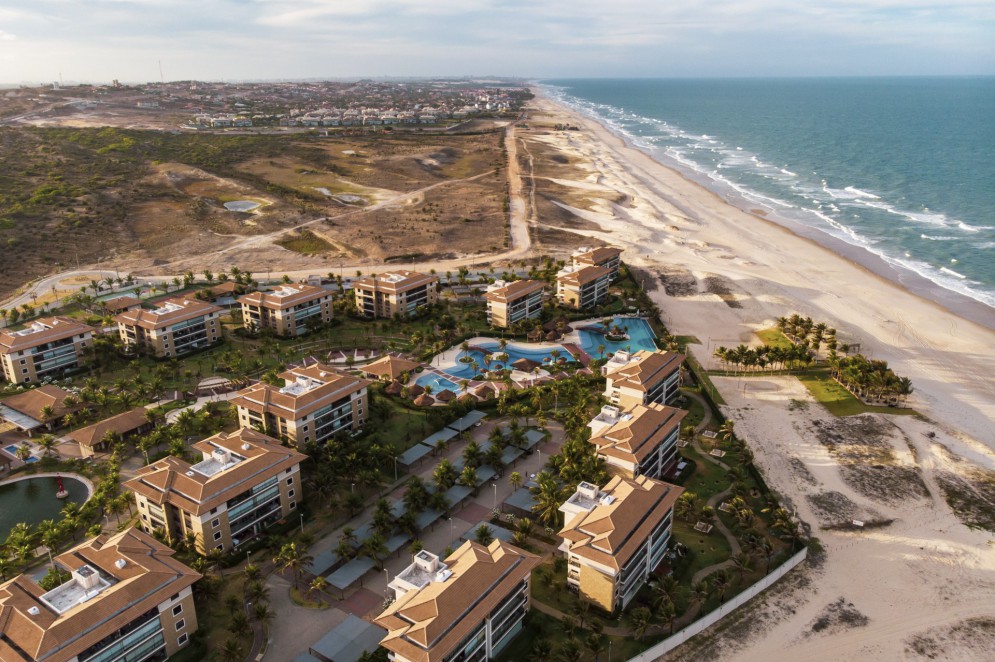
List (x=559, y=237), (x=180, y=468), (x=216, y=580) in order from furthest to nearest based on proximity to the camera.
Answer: (x=559, y=237) → (x=180, y=468) → (x=216, y=580)

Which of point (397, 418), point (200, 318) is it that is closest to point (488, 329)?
point (397, 418)

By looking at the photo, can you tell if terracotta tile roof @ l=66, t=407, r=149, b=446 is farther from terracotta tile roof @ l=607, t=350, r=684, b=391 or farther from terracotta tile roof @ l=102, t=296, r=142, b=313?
terracotta tile roof @ l=607, t=350, r=684, b=391

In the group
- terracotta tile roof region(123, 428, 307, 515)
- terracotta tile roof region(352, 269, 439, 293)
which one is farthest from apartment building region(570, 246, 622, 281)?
terracotta tile roof region(123, 428, 307, 515)

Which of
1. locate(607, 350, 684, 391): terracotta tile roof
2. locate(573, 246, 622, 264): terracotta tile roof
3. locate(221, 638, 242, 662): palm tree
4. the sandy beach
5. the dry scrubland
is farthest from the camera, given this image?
the dry scrubland

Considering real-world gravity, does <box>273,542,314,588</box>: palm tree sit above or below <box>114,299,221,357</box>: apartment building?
below

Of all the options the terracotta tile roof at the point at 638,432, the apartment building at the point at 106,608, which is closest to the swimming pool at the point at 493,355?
the terracotta tile roof at the point at 638,432

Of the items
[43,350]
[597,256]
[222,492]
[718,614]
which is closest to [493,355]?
[597,256]

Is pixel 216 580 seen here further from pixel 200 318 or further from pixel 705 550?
pixel 200 318
